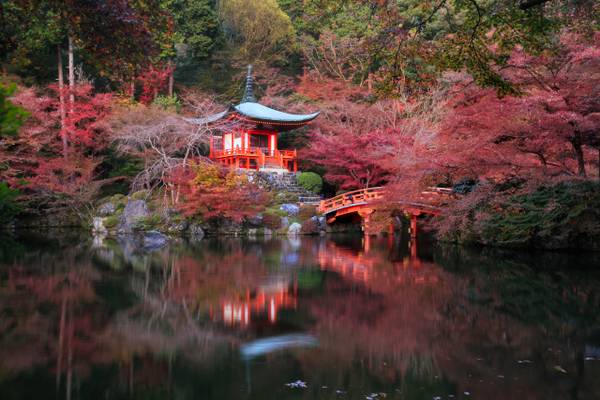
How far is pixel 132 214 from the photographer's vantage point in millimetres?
18875

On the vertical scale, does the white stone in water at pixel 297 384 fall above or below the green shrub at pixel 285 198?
below

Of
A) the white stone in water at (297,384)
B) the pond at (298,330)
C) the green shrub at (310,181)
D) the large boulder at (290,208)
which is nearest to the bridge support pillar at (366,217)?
the large boulder at (290,208)

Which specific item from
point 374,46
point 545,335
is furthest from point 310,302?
point 374,46

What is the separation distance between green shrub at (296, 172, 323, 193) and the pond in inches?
430

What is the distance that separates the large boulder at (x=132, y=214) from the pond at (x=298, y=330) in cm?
702

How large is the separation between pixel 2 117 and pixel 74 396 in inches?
93.1

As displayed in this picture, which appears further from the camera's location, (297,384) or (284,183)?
(284,183)

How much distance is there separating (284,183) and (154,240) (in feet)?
22.1

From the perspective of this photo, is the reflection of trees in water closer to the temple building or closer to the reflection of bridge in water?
the reflection of bridge in water

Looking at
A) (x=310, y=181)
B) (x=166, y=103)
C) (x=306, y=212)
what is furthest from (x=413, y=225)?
(x=166, y=103)

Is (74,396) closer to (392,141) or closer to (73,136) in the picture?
(392,141)

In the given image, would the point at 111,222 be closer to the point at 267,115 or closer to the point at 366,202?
the point at 267,115

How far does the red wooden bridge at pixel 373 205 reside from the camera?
55.7 ft

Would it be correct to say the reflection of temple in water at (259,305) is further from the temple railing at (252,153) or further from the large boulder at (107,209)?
the temple railing at (252,153)
